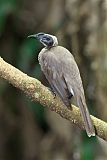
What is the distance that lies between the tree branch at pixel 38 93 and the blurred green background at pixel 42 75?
1457 millimetres

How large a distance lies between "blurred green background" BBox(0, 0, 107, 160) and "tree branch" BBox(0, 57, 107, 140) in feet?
4.78

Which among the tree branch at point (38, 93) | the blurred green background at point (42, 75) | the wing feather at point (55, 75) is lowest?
the blurred green background at point (42, 75)

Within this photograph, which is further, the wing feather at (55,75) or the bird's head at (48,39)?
the bird's head at (48,39)

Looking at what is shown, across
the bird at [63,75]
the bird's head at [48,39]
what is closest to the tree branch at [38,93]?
the bird at [63,75]

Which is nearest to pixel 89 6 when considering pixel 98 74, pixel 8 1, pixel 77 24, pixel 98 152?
pixel 77 24

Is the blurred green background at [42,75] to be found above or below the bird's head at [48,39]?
below

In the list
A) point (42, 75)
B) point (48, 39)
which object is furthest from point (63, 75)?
point (42, 75)

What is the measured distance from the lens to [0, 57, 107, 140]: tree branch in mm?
2711

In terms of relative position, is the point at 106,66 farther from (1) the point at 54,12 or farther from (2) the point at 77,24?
(1) the point at 54,12

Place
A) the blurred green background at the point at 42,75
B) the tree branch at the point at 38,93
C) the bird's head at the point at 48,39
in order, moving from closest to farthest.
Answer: the tree branch at the point at 38,93 < the bird's head at the point at 48,39 < the blurred green background at the point at 42,75

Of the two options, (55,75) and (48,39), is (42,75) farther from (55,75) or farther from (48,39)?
(55,75)

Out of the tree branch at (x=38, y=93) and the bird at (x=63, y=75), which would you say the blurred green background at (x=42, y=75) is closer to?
the bird at (x=63, y=75)

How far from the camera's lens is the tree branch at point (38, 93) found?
2.71m

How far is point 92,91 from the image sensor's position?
4.57 meters
